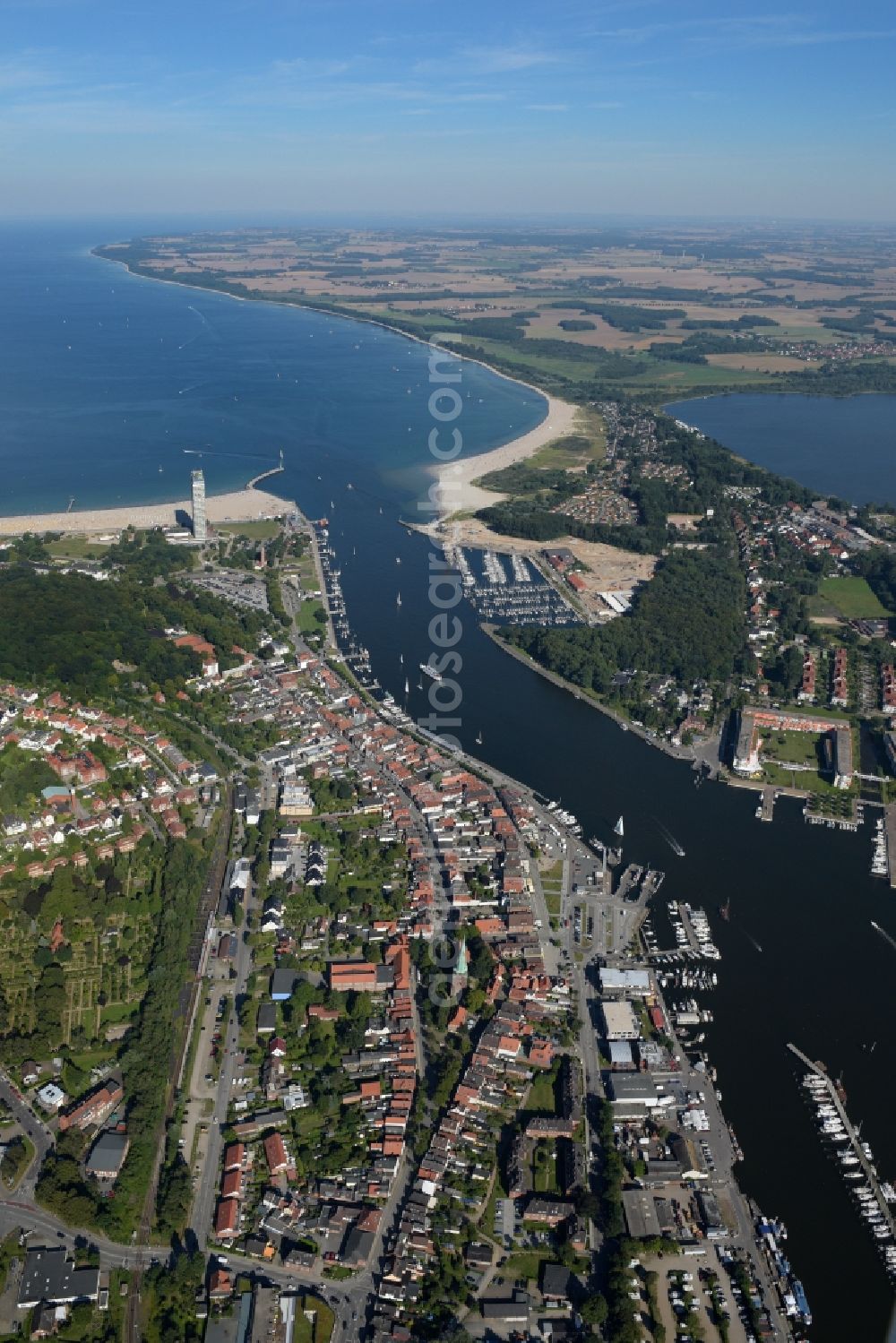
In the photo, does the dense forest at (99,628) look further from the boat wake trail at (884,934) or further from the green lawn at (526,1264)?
the boat wake trail at (884,934)

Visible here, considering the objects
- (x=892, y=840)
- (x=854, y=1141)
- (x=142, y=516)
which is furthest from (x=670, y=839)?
(x=142, y=516)

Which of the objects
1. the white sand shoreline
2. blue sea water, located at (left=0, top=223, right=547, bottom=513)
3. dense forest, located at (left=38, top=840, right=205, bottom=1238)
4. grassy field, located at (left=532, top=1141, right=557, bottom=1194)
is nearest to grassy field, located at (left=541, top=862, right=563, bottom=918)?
grassy field, located at (left=532, top=1141, right=557, bottom=1194)

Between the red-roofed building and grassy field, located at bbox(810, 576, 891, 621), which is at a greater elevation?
grassy field, located at bbox(810, 576, 891, 621)

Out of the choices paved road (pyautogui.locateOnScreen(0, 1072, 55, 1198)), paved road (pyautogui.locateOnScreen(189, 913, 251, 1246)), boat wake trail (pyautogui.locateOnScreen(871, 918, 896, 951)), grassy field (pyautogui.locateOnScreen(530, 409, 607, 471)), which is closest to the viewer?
paved road (pyautogui.locateOnScreen(189, 913, 251, 1246))

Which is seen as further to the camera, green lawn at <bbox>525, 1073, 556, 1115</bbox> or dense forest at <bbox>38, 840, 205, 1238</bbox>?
green lawn at <bbox>525, 1073, 556, 1115</bbox>

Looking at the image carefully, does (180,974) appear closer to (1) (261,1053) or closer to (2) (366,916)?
(1) (261,1053)

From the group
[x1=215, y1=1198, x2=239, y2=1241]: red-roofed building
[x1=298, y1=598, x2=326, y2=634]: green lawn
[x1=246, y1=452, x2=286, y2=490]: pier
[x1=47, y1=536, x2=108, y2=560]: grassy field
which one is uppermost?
[x1=246, y1=452, x2=286, y2=490]: pier

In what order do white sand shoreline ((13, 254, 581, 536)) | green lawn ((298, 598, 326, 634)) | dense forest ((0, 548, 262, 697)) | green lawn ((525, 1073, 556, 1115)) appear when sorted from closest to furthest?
green lawn ((525, 1073, 556, 1115)) → dense forest ((0, 548, 262, 697)) → green lawn ((298, 598, 326, 634)) → white sand shoreline ((13, 254, 581, 536))

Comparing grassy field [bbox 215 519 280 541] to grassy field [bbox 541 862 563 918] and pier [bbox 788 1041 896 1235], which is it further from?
pier [bbox 788 1041 896 1235]

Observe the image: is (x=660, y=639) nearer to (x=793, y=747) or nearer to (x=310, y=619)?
(x=793, y=747)
